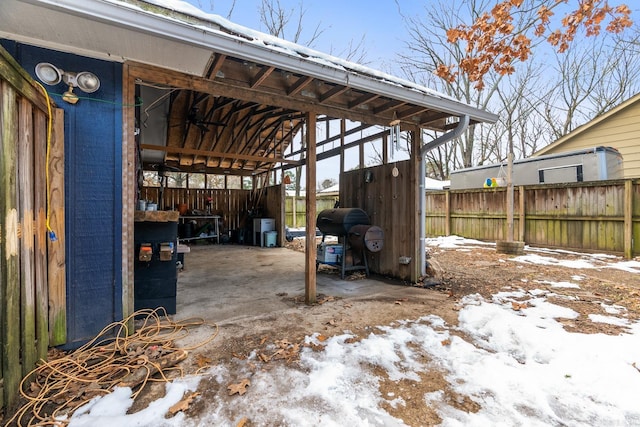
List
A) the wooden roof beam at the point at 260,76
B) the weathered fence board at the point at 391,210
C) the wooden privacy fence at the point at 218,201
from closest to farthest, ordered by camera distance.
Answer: the wooden roof beam at the point at 260,76 → the weathered fence board at the point at 391,210 → the wooden privacy fence at the point at 218,201

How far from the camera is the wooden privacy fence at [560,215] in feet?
20.3

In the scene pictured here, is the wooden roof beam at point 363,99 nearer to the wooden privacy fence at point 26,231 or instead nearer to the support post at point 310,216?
the support post at point 310,216

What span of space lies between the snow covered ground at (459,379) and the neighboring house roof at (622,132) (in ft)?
28.6

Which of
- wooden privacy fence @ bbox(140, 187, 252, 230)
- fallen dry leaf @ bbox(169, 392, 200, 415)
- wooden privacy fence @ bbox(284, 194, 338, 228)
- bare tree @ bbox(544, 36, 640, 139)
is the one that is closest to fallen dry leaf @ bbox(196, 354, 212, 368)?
fallen dry leaf @ bbox(169, 392, 200, 415)

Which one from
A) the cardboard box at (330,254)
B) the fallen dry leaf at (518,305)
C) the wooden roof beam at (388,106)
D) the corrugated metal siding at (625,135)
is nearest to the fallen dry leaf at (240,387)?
the fallen dry leaf at (518,305)

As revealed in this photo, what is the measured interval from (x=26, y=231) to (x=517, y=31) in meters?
6.57

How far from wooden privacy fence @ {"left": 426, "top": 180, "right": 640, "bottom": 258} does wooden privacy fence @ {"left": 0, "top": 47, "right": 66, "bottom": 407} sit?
30.1 ft

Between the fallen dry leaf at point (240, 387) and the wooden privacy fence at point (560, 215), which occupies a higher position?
the wooden privacy fence at point (560, 215)

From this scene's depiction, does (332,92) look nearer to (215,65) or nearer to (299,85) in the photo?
(299,85)

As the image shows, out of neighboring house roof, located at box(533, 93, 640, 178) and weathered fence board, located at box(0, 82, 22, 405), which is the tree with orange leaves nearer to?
weathered fence board, located at box(0, 82, 22, 405)

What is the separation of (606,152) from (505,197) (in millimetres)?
2357

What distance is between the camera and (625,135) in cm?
880

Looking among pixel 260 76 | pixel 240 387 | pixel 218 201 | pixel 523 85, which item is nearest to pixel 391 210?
pixel 260 76

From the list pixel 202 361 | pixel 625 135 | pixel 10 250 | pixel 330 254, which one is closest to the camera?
pixel 10 250
